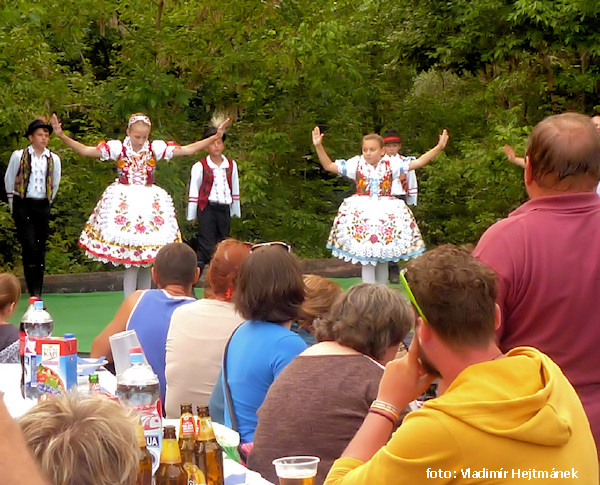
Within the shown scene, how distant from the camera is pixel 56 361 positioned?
292cm

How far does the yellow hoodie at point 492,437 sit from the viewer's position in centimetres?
175

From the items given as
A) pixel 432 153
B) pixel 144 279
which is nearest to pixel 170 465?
pixel 144 279

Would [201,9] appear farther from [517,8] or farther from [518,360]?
[518,360]

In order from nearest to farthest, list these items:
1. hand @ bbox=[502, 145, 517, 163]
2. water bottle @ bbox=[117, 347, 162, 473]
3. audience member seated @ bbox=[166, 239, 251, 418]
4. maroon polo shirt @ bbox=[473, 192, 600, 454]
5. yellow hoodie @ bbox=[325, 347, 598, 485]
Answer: yellow hoodie @ bbox=[325, 347, 598, 485]
water bottle @ bbox=[117, 347, 162, 473]
maroon polo shirt @ bbox=[473, 192, 600, 454]
audience member seated @ bbox=[166, 239, 251, 418]
hand @ bbox=[502, 145, 517, 163]

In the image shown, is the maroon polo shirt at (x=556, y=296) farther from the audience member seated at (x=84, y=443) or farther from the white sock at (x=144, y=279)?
the white sock at (x=144, y=279)

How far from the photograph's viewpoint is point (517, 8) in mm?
11875

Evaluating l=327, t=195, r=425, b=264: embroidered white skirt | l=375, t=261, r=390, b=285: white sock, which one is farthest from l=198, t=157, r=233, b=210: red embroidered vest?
l=375, t=261, r=390, b=285: white sock

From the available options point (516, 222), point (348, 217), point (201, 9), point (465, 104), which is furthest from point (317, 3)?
point (516, 222)

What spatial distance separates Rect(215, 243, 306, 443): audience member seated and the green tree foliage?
7872 mm

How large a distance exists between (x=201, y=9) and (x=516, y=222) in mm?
10270

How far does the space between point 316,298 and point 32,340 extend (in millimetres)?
1031

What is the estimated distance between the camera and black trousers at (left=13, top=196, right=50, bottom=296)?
9.15 metres

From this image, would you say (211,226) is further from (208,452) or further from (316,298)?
(208,452)

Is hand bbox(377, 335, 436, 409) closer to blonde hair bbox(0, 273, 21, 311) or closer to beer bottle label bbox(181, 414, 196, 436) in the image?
beer bottle label bbox(181, 414, 196, 436)
